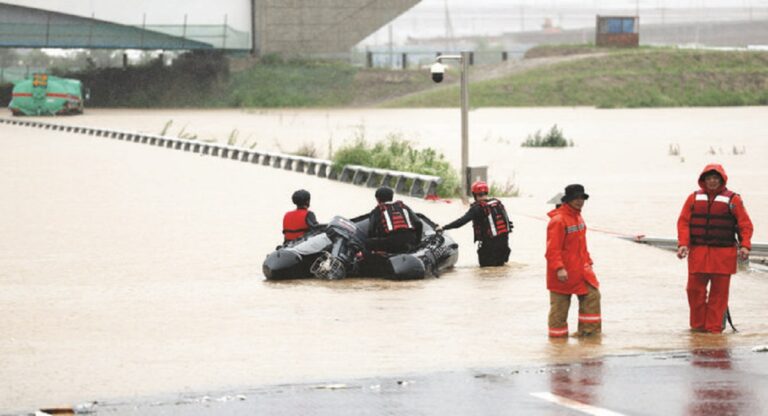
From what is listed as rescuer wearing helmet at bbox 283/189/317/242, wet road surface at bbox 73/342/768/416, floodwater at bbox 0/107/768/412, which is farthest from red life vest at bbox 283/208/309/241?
wet road surface at bbox 73/342/768/416

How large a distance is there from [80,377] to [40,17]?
91573 mm

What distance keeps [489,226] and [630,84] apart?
247 feet

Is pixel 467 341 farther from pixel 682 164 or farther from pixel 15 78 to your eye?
pixel 15 78

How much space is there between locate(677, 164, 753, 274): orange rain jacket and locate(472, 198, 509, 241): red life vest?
15.9ft

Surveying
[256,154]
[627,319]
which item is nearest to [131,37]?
[256,154]

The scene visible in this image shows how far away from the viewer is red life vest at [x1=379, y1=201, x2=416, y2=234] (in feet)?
58.4

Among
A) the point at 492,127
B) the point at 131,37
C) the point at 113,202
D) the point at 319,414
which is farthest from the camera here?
the point at 131,37

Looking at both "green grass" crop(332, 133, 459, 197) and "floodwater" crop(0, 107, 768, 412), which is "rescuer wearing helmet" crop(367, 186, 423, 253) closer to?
"floodwater" crop(0, 107, 768, 412)

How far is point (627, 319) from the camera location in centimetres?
1499

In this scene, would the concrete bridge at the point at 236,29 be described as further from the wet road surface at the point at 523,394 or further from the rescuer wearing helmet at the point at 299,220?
the wet road surface at the point at 523,394

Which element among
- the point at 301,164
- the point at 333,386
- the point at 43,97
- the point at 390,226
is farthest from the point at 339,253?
the point at 43,97

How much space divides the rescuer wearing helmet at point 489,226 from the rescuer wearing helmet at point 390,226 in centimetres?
49

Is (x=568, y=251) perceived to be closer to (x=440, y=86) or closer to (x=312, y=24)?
(x=440, y=86)

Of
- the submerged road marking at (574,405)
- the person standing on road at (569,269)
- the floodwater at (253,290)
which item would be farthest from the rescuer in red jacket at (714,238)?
the submerged road marking at (574,405)
